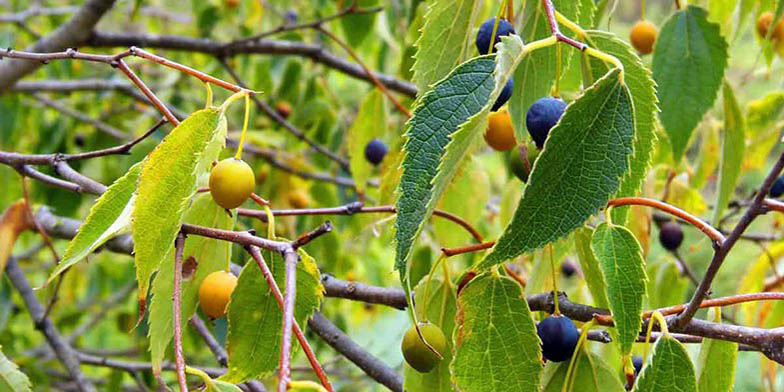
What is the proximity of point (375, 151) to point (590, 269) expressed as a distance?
994 mm

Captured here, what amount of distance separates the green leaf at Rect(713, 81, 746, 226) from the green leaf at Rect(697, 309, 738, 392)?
0.48 m

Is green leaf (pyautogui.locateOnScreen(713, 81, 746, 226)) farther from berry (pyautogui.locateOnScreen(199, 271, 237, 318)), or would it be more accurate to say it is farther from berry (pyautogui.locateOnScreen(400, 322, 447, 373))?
berry (pyautogui.locateOnScreen(199, 271, 237, 318))

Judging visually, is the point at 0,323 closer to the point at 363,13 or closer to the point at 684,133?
the point at 363,13

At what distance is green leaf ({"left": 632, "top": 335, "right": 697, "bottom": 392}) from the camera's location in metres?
0.80

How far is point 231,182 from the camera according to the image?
0.82 meters

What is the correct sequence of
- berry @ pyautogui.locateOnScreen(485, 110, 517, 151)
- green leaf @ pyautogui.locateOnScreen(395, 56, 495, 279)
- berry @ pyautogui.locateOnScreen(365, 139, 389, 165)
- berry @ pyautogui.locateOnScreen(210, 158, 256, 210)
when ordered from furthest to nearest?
berry @ pyautogui.locateOnScreen(365, 139, 389, 165)
berry @ pyautogui.locateOnScreen(485, 110, 517, 151)
berry @ pyautogui.locateOnScreen(210, 158, 256, 210)
green leaf @ pyautogui.locateOnScreen(395, 56, 495, 279)

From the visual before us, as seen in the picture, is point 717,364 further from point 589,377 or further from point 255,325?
point 255,325

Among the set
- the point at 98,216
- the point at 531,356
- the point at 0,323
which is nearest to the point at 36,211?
the point at 0,323

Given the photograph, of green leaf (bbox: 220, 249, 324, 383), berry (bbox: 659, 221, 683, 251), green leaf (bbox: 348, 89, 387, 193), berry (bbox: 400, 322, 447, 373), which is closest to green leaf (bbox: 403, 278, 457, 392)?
berry (bbox: 400, 322, 447, 373)

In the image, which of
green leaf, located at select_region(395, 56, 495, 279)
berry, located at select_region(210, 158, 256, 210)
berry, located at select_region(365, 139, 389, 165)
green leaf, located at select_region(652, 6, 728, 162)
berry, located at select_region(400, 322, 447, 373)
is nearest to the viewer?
green leaf, located at select_region(395, 56, 495, 279)

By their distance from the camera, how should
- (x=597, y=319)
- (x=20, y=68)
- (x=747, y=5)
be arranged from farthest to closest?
(x=20, y=68)
(x=747, y=5)
(x=597, y=319)

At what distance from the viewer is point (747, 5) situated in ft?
4.84

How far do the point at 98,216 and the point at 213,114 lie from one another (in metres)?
0.14

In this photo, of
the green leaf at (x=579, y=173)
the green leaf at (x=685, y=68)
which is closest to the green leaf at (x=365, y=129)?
the green leaf at (x=685, y=68)
